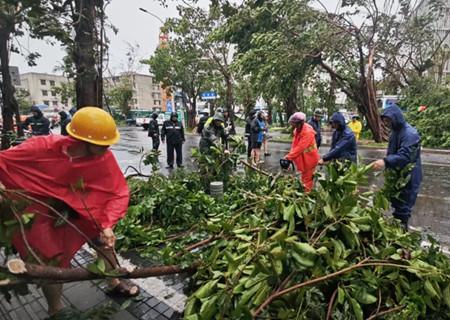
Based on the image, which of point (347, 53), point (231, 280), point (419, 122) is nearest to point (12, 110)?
point (231, 280)

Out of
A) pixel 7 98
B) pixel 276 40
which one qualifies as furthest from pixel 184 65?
pixel 7 98

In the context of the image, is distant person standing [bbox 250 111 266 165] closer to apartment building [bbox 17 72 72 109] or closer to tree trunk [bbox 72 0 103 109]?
tree trunk [bbox 72 0 103 109]

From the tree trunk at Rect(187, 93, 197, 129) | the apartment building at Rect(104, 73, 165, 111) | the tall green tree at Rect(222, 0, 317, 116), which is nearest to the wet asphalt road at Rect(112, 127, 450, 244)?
the tall green tree at Rect(222, 0, 317, 116)

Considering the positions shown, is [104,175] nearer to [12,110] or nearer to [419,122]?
[12,110]

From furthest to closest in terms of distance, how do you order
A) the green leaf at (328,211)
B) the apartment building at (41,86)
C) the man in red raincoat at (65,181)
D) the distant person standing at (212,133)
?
the apartment building at (41,86) → the distant person standing at (212,133) → the green leaf at (328,211) → the man in red raincoat at (65,181)

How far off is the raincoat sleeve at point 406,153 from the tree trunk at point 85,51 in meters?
3.96

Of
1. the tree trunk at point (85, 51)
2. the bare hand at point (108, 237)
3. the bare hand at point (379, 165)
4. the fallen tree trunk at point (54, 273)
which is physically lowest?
the bare hand at point (108, 237)

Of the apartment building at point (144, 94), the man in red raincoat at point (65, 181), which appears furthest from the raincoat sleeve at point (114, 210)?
the apartment building at point (144, 94)

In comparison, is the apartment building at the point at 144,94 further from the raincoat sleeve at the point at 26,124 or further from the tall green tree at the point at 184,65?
the raincoat sleeve at the point at 26,124

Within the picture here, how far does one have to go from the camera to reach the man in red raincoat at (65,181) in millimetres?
1884

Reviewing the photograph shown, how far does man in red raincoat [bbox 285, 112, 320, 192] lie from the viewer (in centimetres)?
428

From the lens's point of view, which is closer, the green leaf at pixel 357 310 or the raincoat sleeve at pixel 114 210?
the green leaf at pixel 357 310

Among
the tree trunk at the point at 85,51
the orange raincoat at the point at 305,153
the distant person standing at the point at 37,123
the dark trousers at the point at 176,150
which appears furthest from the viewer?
the dark trousers at the point at 176,150

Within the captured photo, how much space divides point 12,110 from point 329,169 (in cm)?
1042
